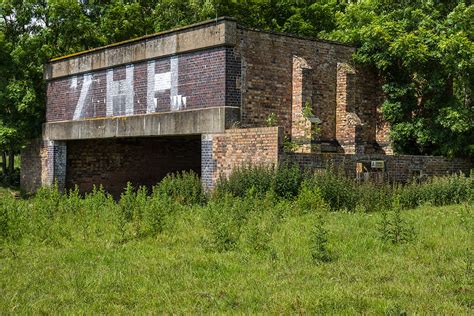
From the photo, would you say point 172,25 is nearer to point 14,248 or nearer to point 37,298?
point 14,248

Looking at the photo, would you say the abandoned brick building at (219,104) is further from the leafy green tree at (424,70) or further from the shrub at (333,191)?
the shrub at (333,191)

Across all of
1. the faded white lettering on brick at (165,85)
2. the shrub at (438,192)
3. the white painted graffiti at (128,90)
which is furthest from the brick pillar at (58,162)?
the shrub at (438,192)


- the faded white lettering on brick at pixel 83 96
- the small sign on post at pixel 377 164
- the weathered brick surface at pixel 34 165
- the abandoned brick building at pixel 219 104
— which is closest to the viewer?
the small sign on post at pixel 377 164

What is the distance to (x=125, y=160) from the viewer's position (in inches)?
1043

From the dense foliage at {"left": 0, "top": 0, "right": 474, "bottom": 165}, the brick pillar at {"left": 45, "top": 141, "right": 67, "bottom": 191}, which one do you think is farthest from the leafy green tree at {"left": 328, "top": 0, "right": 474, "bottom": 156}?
the brick pillar at {"left": 45, "top": 141, "right": 67, "bottom": 191}

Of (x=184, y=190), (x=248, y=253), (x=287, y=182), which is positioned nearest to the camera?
(x=248, y=253)

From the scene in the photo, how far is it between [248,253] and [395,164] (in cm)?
1010

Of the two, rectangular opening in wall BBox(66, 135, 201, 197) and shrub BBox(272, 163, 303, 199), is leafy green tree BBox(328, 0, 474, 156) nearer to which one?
shrub BBox(272, 163, 303, 199)

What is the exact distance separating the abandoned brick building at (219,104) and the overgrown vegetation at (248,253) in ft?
8.10

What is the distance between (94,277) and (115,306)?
1385 mm

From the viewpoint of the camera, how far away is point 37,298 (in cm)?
745

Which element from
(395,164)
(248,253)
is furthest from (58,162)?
(248,253)

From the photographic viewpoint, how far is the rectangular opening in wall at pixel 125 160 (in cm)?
2588

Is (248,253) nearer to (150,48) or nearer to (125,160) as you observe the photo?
(150,48)
